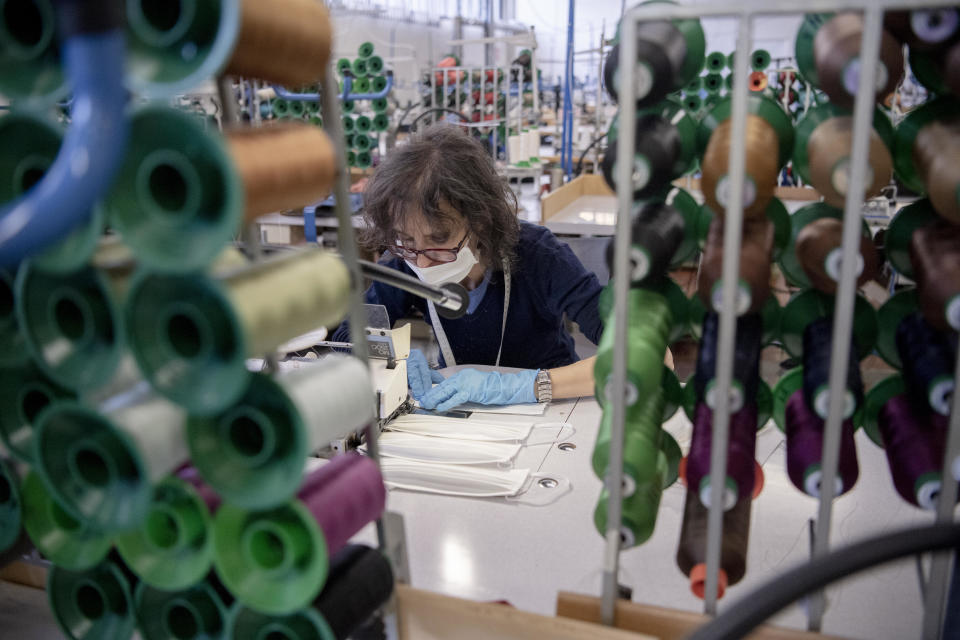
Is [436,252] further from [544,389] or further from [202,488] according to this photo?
[202,488]

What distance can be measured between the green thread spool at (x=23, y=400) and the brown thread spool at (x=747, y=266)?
58 centimetres

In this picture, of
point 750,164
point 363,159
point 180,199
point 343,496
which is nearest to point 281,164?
point 180,199

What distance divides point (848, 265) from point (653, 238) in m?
0.17

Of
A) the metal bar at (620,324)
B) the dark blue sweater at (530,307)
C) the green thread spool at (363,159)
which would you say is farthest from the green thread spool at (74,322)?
the green thread spool at (363,159)

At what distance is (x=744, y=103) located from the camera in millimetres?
590

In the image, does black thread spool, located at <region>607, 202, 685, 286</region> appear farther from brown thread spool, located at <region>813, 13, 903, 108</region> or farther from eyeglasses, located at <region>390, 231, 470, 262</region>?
eyeglasses, located at <region>390, 231, 470, 262</region>

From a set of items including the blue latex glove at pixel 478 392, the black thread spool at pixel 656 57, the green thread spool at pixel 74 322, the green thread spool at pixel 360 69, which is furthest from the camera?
the green thread spool at pixel 360 69

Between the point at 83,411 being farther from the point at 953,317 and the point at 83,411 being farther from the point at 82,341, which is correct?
the point at 953,317

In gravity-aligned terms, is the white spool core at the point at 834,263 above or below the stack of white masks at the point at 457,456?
above

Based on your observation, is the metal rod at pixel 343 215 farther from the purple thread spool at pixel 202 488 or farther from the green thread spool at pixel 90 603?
the green thread spool at pixel 90 603

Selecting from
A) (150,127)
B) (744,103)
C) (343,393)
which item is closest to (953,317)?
(744,103)

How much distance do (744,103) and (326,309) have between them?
14.9 inches

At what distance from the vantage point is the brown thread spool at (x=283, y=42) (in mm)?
514

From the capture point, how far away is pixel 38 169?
1.78 feet
